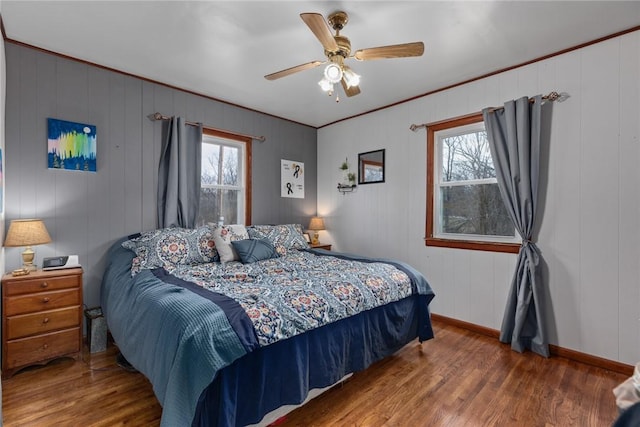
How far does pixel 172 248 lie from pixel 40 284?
914 mm

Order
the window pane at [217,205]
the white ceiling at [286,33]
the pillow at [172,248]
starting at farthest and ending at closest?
the window pane at [217,205] < the pillow at [172,248] < the white ceiling at [286,33]

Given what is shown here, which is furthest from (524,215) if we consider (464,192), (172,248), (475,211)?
(172,248)

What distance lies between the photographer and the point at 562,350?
262 cm

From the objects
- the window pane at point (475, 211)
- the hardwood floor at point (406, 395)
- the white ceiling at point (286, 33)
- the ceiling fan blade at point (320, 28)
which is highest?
the white ceiling at point (286, 33)

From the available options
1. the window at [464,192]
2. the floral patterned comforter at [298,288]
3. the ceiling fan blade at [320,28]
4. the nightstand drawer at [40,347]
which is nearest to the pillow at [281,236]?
the floral patterned comforter at [298,288]

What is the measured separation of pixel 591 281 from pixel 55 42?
4.76 meters

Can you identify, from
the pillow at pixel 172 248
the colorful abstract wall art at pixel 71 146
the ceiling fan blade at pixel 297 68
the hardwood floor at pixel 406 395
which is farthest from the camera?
the colorful abstract wall art at pixel 71 146

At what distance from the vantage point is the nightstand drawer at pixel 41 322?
2191 mm

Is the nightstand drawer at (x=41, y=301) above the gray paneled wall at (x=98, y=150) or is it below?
below

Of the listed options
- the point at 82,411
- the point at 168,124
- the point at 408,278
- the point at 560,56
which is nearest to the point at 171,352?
the point at 82,411

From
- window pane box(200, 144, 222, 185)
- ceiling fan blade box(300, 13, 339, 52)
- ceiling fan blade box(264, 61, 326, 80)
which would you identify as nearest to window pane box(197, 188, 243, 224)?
window pane box(200, 144, 222, 185)

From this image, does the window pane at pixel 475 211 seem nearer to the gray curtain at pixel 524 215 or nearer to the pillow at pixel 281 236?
the gray curtain at pixel 524 215

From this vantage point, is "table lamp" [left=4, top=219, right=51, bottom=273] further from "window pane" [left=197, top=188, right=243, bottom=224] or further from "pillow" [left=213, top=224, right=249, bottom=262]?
"window pane" [left=197, top=188, right=243, bottom=224]

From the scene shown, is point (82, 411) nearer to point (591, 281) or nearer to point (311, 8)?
point (311, 8)
